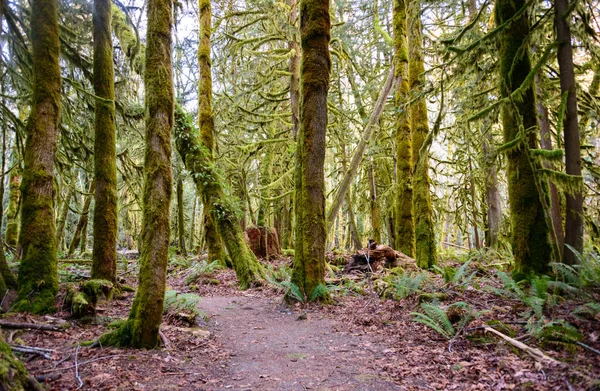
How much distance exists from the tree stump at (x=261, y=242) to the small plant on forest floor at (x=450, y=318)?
945 cm

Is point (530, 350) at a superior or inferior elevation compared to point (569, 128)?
inferior

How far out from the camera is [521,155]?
5734 mm

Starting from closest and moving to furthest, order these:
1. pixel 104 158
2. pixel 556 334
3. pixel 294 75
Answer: pixel 556 334
pixel 104 158
pixel 294 75

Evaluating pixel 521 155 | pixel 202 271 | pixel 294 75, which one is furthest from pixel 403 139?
pixel 202 271

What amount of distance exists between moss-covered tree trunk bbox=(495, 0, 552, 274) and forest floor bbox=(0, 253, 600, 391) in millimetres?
930

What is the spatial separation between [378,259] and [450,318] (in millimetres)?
5110

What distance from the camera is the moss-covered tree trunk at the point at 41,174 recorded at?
18.3 ft

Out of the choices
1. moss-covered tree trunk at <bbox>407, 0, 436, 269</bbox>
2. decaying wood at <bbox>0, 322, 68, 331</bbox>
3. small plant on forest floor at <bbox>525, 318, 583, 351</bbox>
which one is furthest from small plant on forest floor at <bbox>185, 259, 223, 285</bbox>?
small plant on forest floor at <bbox>525, 318, 583, 351</bbox>

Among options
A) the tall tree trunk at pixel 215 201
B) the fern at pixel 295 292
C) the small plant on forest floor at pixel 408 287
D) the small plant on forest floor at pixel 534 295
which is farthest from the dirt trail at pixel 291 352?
the tall tree trunk at pixel 215 201

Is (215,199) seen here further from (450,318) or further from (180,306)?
(450,318)

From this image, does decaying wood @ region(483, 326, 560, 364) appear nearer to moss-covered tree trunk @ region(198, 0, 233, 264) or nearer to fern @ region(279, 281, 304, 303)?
fern @ region(279, 281, 304, 303)

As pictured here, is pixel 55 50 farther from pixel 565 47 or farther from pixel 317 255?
pixel 565 47

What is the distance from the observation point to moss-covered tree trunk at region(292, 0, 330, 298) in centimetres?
714

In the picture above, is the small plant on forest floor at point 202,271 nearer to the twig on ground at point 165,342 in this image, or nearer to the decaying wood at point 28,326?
the decaying wood at point 28,326
